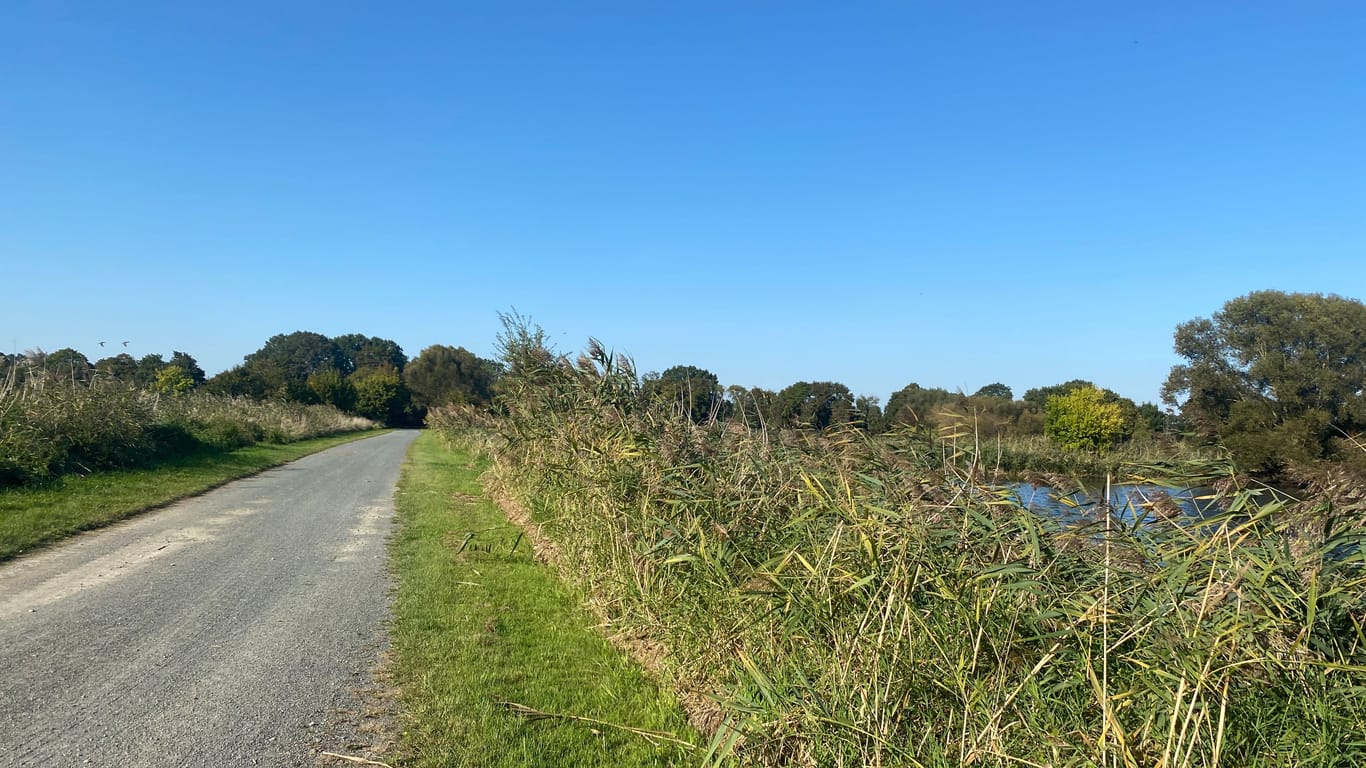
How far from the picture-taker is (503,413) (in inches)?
589

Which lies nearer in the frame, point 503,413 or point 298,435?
point 503,413

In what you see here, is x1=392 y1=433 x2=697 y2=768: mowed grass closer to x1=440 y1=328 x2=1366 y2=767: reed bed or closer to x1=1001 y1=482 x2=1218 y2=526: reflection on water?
x1=440 y1=328 x2=1366 y2=767: reed bed

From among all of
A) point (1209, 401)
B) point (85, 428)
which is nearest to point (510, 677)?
point (85, 428)

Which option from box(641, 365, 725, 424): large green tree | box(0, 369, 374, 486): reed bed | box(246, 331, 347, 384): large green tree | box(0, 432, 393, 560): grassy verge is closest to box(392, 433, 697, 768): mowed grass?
box(641, 365, 725, 424): large green tree

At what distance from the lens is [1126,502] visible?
3.47 m

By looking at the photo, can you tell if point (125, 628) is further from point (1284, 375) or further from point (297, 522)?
point (1284, 375)

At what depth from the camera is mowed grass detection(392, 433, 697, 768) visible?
4.20 metres

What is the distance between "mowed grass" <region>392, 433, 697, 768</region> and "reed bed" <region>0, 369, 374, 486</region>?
26.5 feet

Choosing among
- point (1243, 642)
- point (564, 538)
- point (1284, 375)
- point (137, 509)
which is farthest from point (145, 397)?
point (1284, 375)

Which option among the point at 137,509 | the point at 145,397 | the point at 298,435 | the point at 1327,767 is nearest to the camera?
the point at 1327,767

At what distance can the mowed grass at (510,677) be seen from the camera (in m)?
4.20

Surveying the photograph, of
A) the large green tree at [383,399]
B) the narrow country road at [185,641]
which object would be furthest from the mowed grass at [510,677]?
the large green tree at [383,399]

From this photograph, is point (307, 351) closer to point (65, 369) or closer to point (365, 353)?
point (365, 353)

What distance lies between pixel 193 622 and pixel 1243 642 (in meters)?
7.05
